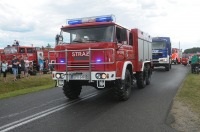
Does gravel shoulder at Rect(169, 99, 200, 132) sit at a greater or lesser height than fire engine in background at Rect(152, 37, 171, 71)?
lesser

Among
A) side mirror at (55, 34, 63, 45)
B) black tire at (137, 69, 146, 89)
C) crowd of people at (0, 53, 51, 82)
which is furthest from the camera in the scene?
crowd of people at (0, 53, 51, 82)


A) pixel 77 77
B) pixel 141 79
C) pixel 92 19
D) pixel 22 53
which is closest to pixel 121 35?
pixel 92 19

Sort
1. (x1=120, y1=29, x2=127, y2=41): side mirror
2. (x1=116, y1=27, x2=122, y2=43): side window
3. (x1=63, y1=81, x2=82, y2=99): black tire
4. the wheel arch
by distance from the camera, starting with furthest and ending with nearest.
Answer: (x1=63, y1=81, x2=82, y2=99): black tire → (x1=120, y1=29, x2=127, y2=41): side mirror → the wheel arch → (x1=116, y1=27, x2=122, y2=43): side window

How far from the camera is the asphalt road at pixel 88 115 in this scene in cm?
715

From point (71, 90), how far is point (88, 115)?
318 cm

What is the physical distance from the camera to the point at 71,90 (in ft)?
38.1

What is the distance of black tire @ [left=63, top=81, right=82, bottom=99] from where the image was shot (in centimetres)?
1140

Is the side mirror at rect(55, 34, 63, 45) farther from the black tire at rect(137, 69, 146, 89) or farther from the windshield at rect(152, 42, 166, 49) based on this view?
the windshield at rect(152, 42, 166, 49)

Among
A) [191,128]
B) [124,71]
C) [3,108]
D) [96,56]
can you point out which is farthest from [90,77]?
[191,128]

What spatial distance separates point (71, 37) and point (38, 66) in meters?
19.6

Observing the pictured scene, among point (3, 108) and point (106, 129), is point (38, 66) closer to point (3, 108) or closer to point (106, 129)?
point (3, 108)

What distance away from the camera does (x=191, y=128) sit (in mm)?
7137

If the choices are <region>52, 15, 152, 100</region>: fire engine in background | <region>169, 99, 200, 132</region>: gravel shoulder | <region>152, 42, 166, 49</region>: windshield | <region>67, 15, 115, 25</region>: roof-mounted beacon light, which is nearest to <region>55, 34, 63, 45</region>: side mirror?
<region>52, 15, 152, 100</region>: fire engine in background

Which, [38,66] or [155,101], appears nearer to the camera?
[155,101]
